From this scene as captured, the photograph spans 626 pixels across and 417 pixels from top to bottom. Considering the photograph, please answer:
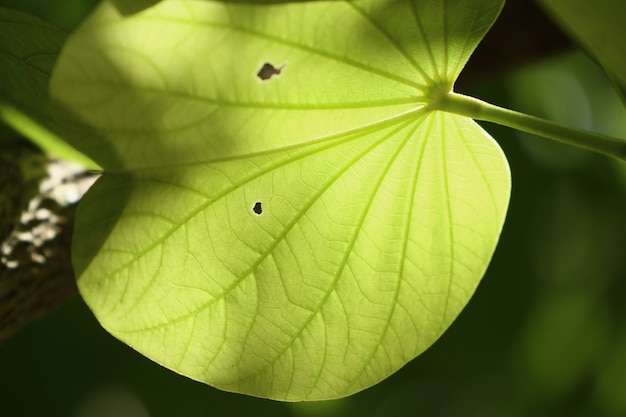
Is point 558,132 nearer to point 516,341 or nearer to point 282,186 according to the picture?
point 282,186

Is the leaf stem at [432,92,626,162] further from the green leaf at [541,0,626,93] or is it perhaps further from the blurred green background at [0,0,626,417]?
the blurred green background at [0,0,626,417]

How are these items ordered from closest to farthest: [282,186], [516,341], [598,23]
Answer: [598,23]
[282,186]
[516,341]

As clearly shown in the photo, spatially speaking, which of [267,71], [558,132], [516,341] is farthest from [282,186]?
[516,341]

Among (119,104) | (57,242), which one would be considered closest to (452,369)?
(57,242)

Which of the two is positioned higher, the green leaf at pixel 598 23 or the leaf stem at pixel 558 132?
the green leaf at pixel 598 23

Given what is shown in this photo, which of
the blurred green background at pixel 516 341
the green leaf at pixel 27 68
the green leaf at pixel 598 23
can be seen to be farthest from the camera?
the blurred green background at pixel 516 341

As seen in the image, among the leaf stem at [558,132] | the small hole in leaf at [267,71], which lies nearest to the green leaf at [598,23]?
the leaf stem at [558,132]

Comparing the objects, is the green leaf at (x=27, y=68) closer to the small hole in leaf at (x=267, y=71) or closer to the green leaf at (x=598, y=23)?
the small hole in leaf at (x=267, y=71)
